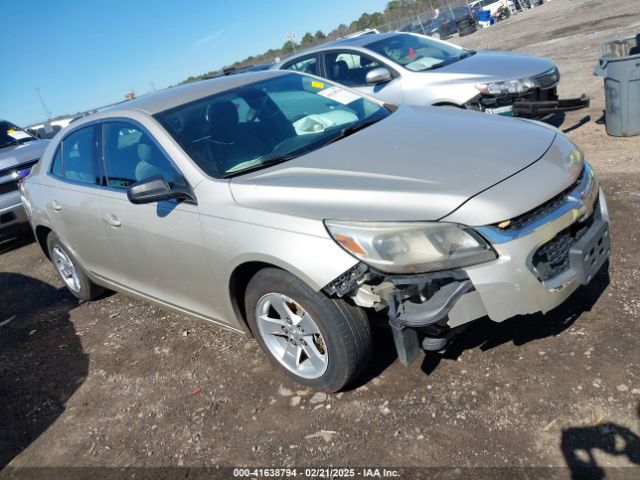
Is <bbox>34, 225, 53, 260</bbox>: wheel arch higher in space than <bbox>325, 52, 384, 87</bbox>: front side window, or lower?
lower

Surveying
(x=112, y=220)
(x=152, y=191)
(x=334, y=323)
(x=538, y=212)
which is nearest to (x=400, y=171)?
(x=538, y=212)

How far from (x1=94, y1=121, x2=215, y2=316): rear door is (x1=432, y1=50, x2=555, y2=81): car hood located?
175 inches

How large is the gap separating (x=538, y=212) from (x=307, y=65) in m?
6.09

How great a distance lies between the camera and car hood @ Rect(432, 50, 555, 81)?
21.7 feet

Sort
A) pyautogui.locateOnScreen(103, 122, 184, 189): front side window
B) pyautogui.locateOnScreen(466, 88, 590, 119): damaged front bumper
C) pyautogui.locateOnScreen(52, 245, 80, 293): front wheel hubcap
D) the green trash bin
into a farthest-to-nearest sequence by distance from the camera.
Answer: the green trash bin < pyautogui.locateOnScreen(466, 88, 590, 119): damaged front bumper < pyautogui.locateOnScreen(52, 245, 80, 293): front wheel hubcap < pyautogui.locateOnScreen(103, 122, 184, 189): front side window

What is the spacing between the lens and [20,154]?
8023 millimetres

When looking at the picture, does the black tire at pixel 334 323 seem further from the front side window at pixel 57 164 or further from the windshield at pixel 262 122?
the front side window at pixel 57 164

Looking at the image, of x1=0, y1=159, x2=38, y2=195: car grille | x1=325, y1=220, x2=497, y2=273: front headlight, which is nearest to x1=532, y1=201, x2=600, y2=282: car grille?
x1=325, y1=220, x2=497, y2=273: front headlight

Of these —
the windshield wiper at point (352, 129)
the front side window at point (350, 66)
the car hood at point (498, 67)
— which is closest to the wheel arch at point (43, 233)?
the windshield wiper at point (352, 129)

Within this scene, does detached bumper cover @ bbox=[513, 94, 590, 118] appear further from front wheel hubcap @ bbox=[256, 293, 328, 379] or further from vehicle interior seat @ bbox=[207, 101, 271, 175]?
front wheel hubcap @ bbox=[256, 293, 328, 379]

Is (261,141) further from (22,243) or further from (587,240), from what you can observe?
(22,243)

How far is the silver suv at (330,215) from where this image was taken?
8.46 feet

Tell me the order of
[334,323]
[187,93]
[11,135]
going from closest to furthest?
[334,323]
[187,93]
[11,135]

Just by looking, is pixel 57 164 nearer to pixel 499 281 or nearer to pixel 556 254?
pixel 499 281
